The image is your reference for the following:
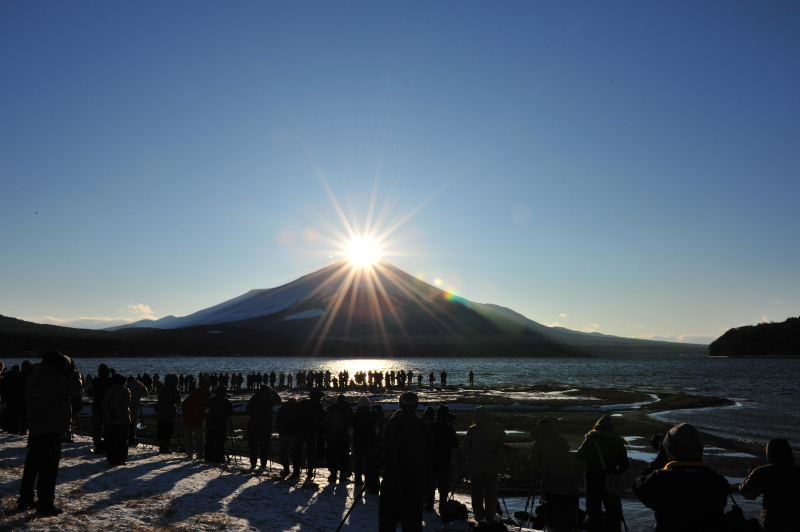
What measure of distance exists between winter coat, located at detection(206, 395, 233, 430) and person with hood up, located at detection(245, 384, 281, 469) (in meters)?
0.57

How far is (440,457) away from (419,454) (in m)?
2.38

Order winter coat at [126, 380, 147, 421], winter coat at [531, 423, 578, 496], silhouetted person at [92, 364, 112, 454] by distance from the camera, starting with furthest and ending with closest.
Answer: winter coat at [126, 380, 147, 421] < silhouetted person at [92, 364, 112, 454] < winter coat at [531, 423, 578, 496]

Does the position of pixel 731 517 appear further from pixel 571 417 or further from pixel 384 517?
pixel 571 417

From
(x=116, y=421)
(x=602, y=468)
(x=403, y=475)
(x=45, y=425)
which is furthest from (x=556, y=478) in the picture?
(x=116, y=421)

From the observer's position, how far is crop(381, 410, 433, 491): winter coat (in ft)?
22.6

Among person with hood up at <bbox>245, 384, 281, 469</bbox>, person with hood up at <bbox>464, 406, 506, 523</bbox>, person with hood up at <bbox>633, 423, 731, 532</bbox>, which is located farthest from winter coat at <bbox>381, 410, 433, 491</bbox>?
person with hood up at <bbox>245, 384, 281, 469</bbox>

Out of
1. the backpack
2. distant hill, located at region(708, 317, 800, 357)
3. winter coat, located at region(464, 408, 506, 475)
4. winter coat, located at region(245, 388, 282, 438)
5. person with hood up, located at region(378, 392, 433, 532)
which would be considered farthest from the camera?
distant hill, located at region(708, 317, 800, 357)

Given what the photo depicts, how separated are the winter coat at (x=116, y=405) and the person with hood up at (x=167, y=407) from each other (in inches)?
78.8

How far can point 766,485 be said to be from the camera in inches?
225

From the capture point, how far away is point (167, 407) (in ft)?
43.9

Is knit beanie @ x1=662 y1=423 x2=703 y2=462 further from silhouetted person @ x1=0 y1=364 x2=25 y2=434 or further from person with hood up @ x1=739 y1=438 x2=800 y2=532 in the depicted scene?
silhouetted person @ x1=0 y1=364 x2=25 y2=434

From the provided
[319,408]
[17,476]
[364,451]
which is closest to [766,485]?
[364,451]

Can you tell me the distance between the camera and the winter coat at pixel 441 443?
9102 millimetres

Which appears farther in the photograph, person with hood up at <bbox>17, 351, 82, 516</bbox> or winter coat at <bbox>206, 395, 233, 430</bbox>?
winter coat at <bbox>206, 395, 233, 430</bbox>
